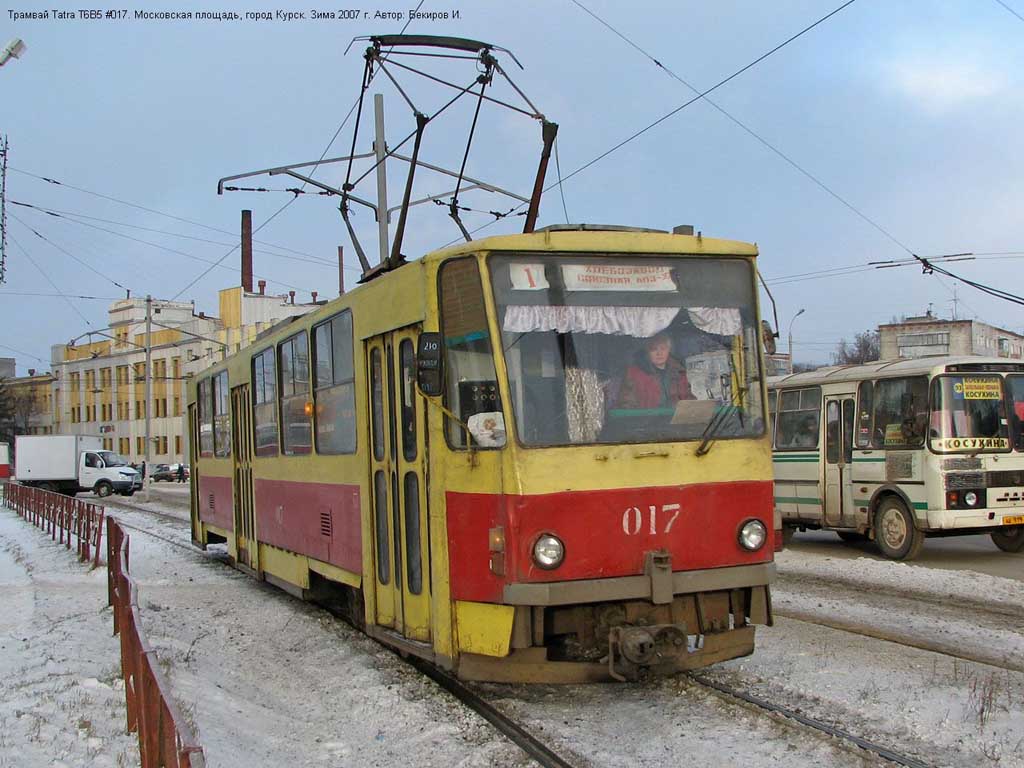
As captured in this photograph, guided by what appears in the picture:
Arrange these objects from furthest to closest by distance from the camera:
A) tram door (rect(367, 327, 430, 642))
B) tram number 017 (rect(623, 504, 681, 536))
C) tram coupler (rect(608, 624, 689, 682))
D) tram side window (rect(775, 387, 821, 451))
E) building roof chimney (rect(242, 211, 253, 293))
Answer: building roof chimney (rect(242, 211, 253, 293)) → tram side window (rect(775, 387, 821, 451)) → tram door (rect(367, 327, 430, 642)) → tram number 017 (rect(623, 504, 681, 536)) → tram coupler (rect(608, 624, 689, 682))

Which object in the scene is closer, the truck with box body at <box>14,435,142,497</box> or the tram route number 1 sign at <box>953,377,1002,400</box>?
the tram route number 1 sign at <box>953,377,1002,400</box>

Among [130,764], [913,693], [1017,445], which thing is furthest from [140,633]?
[1017,445]

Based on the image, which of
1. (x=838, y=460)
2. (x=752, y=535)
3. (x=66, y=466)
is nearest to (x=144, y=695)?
(x=752, y=535)

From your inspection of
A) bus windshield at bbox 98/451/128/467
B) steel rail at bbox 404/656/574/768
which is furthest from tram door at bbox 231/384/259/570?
bus windshield at bbox 98/451/128/467

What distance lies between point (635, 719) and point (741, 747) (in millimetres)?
810

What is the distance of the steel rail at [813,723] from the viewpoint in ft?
17.3

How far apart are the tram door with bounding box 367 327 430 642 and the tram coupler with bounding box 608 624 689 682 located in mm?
1373

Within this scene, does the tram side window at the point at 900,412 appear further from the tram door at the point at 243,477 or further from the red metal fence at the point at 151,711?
the red metal fence at the point at 151,711

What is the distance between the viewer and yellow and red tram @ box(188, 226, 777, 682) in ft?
19.5

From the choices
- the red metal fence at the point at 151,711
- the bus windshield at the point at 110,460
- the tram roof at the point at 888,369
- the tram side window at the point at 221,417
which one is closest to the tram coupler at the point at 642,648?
the red metal fence at the point at 151,711

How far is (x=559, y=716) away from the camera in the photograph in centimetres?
638

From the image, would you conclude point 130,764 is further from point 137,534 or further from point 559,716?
point 137,534

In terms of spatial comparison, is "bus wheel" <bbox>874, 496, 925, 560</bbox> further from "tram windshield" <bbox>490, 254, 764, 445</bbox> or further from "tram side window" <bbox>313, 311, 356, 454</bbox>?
"tram side window" <bbox>313, 311, 356, 454</bbox>

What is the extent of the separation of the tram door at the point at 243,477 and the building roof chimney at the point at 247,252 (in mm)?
49288
